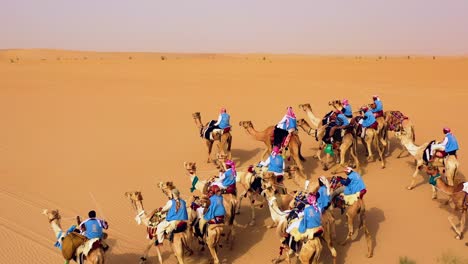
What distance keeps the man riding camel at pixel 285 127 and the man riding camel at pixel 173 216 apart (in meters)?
5.20

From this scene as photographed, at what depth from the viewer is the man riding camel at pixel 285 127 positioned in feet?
43.6

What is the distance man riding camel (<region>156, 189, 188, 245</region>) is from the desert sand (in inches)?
55.0

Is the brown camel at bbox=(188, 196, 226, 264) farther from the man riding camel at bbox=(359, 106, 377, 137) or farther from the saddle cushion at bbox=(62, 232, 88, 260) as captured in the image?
the man riding camel at bbox=(359, 106, 377, 137)

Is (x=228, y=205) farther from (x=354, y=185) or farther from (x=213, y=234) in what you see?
(x=354, y=185)

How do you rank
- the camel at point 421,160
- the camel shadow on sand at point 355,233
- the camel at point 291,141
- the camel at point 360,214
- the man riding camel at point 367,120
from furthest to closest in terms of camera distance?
the man riding camel at point 367,120
the camel at point 291,141
the camel at point 421,160
the camel shadow on sand at point 355,233
the camel at point 360,214

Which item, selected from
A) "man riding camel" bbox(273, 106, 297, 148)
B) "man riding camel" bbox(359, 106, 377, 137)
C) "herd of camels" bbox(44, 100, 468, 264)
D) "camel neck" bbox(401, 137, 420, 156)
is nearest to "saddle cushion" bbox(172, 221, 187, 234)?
"herd of camels" bbox(44, 100, 468, 264)

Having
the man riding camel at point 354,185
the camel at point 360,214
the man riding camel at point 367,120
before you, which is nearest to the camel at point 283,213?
the camel at point 360,214

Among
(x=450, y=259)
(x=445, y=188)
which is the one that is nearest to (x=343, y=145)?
(x=445, y=188)

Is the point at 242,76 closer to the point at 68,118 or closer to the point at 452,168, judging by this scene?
the point at 68,118

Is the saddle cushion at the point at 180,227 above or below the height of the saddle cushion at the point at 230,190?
below

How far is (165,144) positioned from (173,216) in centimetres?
990

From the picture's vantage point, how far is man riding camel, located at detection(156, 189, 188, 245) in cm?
883

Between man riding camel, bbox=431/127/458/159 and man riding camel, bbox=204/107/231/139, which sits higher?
man riding camel, bbox=204/107/231/139

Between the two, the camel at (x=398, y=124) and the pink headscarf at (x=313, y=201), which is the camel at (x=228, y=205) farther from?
the camel at (x=398, y=124)
